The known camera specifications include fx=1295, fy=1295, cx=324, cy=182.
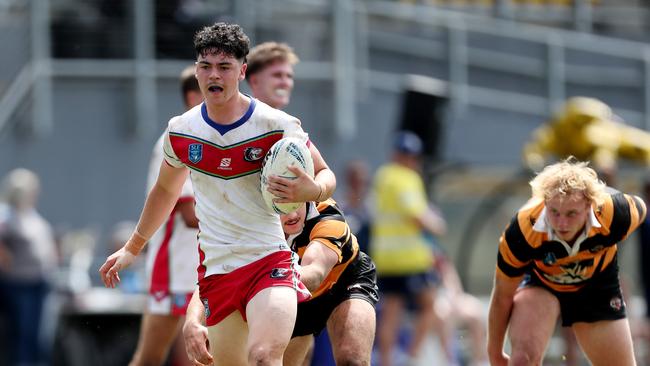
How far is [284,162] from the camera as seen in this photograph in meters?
6.10

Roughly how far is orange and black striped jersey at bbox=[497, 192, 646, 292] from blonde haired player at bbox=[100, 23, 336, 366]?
1454 millimetres

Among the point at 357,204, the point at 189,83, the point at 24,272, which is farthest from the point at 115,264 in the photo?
the point at 357,204

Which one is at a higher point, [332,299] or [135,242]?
[135,242]

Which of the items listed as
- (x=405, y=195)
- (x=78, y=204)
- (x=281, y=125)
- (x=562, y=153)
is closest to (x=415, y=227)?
(x=405, y=195)

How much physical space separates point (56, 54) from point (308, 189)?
34.8 ft

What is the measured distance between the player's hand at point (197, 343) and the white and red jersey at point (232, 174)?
283mm

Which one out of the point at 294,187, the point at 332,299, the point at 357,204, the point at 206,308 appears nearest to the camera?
the point at 294,187

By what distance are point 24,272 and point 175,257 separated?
5.56m

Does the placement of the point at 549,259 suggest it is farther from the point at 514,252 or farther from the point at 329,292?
the point at 329,292

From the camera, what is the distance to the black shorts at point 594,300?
7535mm

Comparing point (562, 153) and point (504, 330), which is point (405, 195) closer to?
point (562, 153)

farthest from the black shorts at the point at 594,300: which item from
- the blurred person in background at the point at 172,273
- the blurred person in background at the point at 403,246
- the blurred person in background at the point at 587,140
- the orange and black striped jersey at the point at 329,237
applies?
the blurred person in background at the point at 587,140

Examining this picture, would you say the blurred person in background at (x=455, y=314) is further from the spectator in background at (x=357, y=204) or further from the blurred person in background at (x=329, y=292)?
the blurred person in background at (x=329, y=292)

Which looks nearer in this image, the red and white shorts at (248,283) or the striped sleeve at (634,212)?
the red and white shorts at (248,283)
